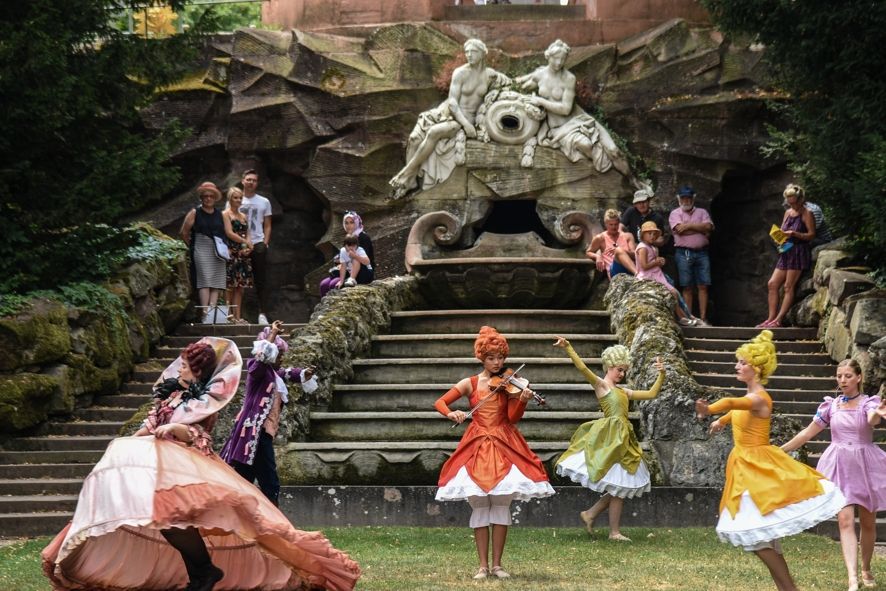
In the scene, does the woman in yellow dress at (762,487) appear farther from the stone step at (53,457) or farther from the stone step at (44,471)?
the stone step at (53,457)

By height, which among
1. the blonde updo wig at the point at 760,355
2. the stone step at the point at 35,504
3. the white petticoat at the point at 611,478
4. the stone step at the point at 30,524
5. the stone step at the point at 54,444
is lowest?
the stone step at the point at 30,524

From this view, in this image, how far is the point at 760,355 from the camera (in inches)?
364

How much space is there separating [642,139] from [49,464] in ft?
40.6

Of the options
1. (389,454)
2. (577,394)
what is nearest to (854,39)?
(577,394)

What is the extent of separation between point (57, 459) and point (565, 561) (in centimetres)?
588

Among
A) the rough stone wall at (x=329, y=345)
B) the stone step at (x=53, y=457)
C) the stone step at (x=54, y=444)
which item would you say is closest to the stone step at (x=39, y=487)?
the stone step at (x=53, y=457)

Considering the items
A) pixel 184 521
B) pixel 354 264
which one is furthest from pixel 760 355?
pixel 354 264

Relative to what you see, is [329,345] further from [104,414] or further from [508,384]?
[508,384]

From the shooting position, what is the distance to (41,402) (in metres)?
15.1

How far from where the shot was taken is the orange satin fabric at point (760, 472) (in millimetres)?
8945

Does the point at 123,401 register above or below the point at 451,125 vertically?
below

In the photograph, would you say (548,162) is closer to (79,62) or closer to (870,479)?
(79,62)

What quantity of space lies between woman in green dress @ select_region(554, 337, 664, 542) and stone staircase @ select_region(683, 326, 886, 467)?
2.88 m

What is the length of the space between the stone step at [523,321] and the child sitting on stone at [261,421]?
677 cm
